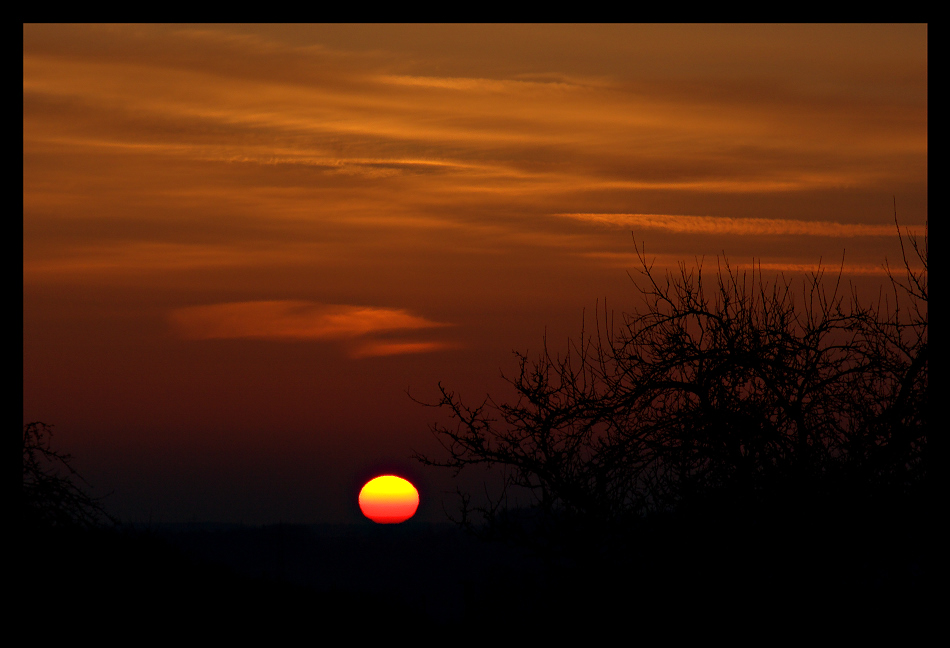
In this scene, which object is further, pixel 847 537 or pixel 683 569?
pixel 683 569

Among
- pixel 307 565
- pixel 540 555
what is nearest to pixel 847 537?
pixel 540 555

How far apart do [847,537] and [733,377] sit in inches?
92.7

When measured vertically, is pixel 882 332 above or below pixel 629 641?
above

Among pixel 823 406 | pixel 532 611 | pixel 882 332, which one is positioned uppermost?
pixel 882 332

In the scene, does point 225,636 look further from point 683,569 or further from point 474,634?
point 683,569

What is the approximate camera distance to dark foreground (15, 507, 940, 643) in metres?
8.95

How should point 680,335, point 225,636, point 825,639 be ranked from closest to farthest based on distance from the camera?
1. point 825,639
2. point 225,636
3. point 680,335

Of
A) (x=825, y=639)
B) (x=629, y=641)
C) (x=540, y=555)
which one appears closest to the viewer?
(x=825, y=639)

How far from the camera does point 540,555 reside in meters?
12.1

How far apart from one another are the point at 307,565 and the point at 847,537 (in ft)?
294

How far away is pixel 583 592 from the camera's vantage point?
1123cm

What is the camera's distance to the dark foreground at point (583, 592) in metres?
8.95
